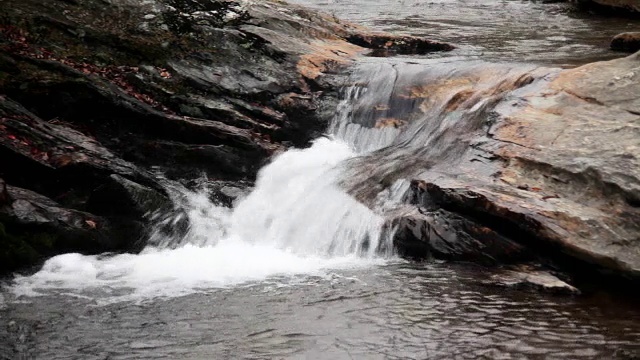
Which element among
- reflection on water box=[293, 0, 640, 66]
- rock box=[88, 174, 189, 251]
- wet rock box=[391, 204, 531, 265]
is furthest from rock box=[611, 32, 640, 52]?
rock box=[88, 174, 189, 251]

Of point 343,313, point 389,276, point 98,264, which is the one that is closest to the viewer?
point 343,313

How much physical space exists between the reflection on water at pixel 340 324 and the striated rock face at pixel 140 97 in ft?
8.78

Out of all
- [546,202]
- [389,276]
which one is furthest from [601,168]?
[389,276]

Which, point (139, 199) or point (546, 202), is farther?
point (139, 199)

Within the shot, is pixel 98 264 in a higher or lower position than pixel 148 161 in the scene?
lower

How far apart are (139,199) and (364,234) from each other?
3.76 m

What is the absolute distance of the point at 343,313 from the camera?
6.86 metres

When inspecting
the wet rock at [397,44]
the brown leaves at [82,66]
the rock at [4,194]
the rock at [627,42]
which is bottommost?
the rock at [4,194]

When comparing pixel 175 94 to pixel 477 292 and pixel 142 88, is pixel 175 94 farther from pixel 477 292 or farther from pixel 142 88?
pixel 477 292

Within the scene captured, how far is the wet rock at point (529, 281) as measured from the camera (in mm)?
7211

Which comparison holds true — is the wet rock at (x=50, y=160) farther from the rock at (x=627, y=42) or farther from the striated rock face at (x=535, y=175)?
the rock at (x=627, y=42)

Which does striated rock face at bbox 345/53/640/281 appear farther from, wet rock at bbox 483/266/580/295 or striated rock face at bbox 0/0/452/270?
striated rock face at bbox 0/0/452/270

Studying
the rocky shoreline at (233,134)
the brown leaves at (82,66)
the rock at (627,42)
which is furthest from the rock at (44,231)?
the rock at (627,42)

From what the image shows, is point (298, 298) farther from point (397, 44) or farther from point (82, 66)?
point (397, 44)
